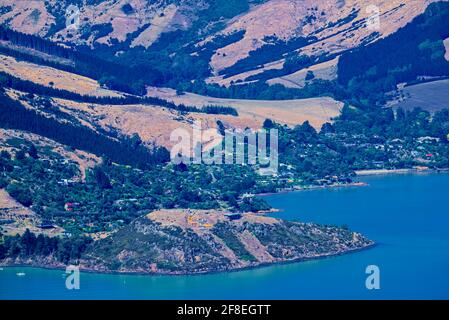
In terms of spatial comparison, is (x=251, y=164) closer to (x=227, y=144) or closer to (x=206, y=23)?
(x=227, y=144)

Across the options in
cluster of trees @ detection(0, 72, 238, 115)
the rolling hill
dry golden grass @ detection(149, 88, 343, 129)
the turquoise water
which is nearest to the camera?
the turquoise water

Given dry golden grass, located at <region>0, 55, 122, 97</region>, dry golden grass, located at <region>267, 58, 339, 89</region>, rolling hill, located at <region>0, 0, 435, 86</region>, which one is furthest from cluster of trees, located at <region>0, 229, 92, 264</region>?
rolling hill, located at <region>0, 0, 435, 86</region>

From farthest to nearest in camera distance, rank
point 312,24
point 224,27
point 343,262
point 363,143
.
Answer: point 224,27
point 312,24
point 363,143
point 343,262

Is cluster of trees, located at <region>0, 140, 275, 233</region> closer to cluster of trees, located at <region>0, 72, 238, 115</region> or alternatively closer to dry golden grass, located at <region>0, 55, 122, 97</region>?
cluster of trees, located at <region>0, 72, 238, 115</region>


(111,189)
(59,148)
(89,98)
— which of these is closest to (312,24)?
(89,98)

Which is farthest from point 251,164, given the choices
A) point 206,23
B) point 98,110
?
point 206,23

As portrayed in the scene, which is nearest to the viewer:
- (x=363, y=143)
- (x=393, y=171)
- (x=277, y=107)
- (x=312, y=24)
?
(x=393, y=171)

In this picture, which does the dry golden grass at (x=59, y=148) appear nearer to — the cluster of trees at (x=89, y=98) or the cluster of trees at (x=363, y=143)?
the cluster of trees at (x=89, y=98)

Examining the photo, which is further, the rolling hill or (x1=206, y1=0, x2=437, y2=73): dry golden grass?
the rolling hill

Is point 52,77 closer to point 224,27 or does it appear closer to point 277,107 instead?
point 277,107
